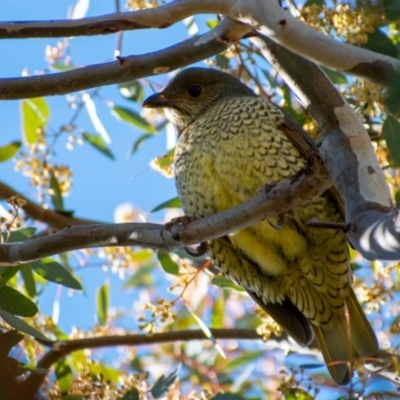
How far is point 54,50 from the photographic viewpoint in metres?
4.73

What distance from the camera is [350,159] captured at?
2.38m

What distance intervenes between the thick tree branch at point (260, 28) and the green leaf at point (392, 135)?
0.68 m

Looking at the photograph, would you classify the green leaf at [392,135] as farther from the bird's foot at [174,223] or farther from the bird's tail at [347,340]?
the bird's tail at [347,340]

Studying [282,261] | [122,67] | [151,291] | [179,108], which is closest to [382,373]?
[282,261]

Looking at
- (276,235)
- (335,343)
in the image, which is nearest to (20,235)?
(276,235)

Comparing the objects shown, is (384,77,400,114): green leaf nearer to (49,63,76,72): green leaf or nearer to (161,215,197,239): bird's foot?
(161,215,197,239): bird's foot

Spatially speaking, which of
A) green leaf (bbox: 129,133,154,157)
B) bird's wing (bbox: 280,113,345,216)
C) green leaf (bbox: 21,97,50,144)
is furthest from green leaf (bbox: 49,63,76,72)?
bird's wing (bbox: 280,113,345,216)

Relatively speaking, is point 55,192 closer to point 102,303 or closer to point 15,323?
point 102,303

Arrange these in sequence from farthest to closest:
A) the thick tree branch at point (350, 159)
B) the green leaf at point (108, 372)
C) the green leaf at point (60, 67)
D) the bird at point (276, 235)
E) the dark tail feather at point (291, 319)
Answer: the green leaf at point (60, 67)
the green leaf at point (108, 372)
the dark tail feather at point (291, 319)
the bird at point (276, 235)
the thick tree branch at point (350, 159)

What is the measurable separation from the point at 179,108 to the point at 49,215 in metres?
0.96


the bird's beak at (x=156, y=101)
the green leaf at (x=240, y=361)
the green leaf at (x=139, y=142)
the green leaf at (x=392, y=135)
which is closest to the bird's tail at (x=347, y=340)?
the green leaf at (x=392, y=135)

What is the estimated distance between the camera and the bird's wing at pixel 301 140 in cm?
376

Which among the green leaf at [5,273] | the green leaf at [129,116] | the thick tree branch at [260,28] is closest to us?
the thick tree branch at [260,28]

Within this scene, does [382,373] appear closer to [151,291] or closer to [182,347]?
[182,347]
